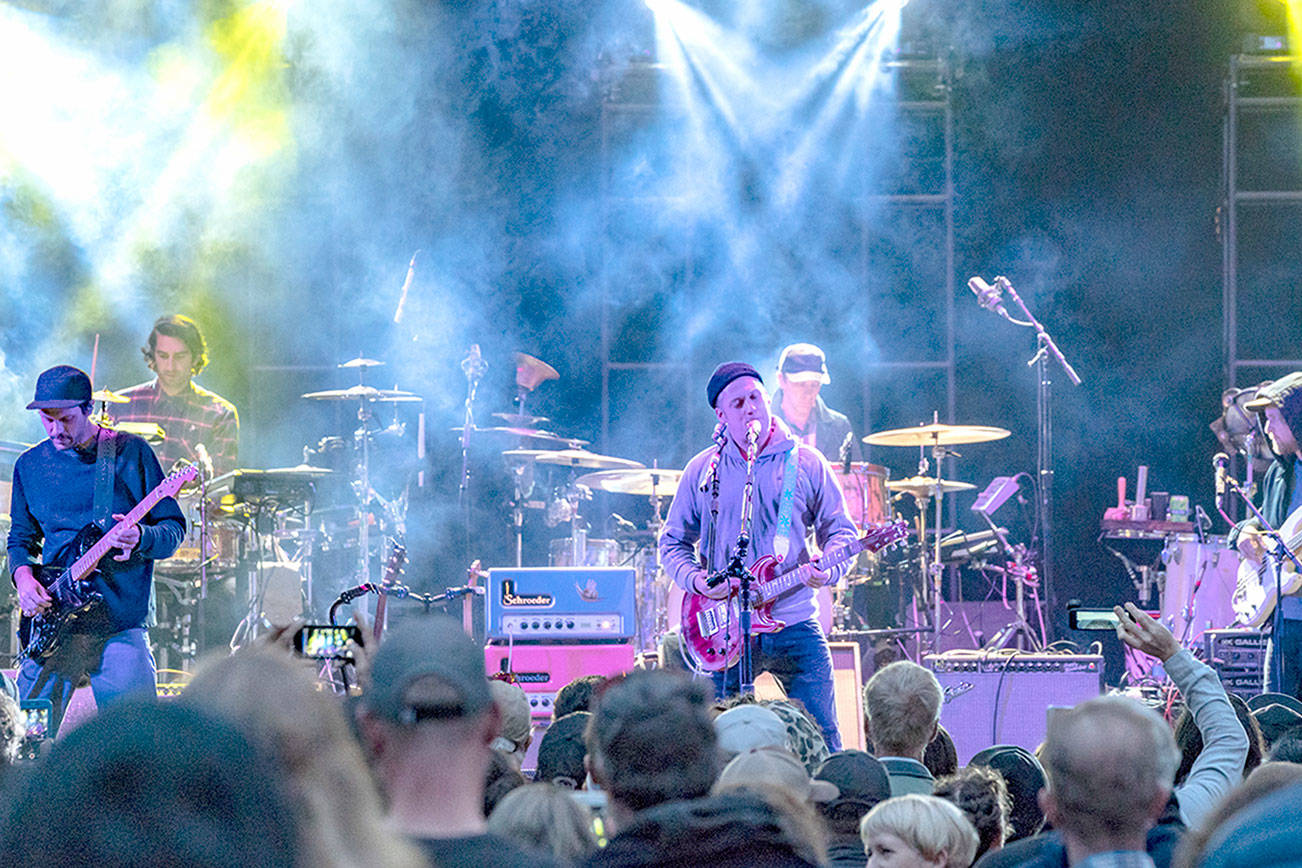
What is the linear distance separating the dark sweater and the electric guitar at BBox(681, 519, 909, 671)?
96.9 inches

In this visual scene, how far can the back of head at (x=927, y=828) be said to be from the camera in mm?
3104

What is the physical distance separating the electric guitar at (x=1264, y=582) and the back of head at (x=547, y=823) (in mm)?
7077

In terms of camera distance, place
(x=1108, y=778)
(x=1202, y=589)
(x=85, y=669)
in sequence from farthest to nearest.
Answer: (x=1202, y=589) < (x=85, y=669) < (x=1108, y=778)

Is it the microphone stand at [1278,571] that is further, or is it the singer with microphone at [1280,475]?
the singer with microphone at [1280,475]

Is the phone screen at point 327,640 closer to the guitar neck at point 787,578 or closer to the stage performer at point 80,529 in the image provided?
the guitar neck at point 787,578

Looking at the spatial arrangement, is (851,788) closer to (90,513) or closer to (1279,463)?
(90,513)

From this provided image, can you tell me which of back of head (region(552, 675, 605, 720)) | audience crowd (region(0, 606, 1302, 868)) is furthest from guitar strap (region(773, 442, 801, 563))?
audience crowd (region(0, 606, 1302, 868))

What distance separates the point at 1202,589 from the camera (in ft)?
37.2

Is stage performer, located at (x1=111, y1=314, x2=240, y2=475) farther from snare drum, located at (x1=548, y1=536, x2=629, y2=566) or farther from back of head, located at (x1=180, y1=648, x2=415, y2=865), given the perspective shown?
back of head, located at (x1=180, y1=648, x2=415, y2=865)

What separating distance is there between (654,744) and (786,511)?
3786 millimetres

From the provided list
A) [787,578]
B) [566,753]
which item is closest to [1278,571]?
[787,578]

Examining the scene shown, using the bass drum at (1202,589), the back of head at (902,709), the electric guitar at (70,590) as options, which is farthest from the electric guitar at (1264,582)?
the electric guitar at (70,590)

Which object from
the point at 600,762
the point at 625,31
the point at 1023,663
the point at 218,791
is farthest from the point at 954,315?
the point at 218,791

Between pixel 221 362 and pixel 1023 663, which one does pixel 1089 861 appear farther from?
pixel 221 362
